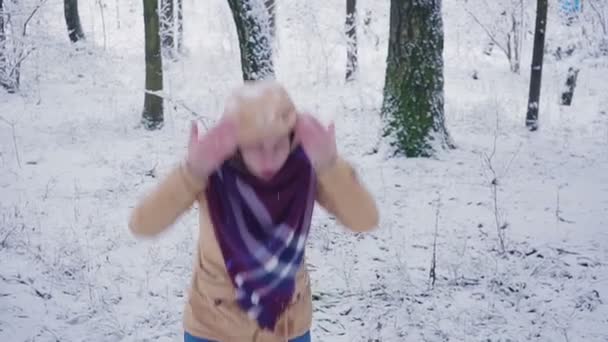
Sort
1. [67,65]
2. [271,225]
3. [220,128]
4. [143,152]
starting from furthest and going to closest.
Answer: [67,65]
[143,152]
[271,225]
[220,128]

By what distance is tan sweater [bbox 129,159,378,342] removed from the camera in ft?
5.32

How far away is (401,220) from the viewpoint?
5.36 m

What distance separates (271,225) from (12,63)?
13.7 meters

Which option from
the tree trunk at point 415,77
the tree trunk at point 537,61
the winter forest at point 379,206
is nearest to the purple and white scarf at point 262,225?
the winter forest at point 379,206

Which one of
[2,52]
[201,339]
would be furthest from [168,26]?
[201,339]

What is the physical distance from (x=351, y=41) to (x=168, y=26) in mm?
6516

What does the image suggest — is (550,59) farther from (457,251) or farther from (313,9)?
(457,251)

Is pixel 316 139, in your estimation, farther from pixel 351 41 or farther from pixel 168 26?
pixel 168 26

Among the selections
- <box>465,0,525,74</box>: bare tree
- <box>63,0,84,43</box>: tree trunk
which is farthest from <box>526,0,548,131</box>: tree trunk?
<box>63,0,84,43</box>: tree trunk

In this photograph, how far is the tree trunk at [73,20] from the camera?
18891mm

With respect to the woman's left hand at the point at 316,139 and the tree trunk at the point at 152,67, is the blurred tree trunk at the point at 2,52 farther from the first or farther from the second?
the woman's left hand at the point at 316,139

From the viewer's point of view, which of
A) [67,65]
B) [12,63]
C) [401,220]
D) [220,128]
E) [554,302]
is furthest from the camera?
[67,65]

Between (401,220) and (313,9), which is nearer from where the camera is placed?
(401,220)

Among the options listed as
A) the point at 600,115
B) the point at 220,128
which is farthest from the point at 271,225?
the point at 600,115
